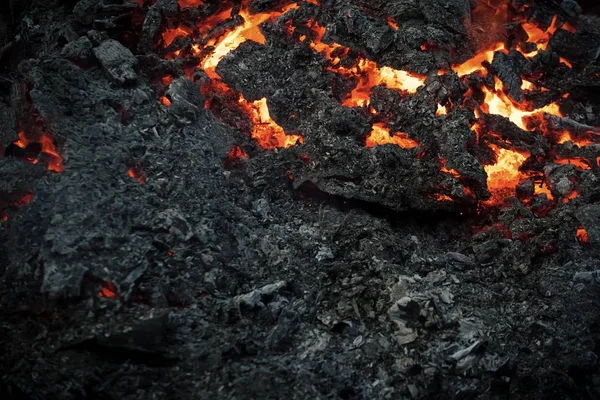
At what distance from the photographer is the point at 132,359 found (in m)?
4.04

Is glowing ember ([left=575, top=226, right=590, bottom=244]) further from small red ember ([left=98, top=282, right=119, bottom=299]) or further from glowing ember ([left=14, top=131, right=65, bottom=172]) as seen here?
glowing ember ([left=14, top=131, right=65, bottom=172])

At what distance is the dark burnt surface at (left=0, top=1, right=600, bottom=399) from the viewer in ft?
13.5

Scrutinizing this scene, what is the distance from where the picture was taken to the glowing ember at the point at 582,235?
5313mm

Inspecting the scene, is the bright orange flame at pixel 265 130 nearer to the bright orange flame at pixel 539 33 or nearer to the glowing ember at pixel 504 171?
the glowing ember at pixel 504 171

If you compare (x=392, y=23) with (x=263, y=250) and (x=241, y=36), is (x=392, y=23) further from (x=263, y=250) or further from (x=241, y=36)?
(x=263, y=250)

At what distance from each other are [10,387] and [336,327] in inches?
107

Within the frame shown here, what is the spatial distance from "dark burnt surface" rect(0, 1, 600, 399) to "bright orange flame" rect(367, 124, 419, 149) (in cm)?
10

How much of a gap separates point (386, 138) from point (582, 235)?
2472mm

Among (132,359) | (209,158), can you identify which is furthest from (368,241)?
(132,359)

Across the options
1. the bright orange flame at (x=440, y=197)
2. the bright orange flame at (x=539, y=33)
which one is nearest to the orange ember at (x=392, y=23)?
the bright orange flame at (x=539, y=33)

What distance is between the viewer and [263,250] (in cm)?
505

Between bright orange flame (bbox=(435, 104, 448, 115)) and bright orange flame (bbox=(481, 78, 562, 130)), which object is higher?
bright orange flame (bbox=(435, 104, 448, 115))

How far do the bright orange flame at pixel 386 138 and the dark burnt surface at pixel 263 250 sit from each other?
10 centimetres

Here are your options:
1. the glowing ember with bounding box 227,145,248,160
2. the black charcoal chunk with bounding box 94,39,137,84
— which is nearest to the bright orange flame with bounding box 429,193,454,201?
the glowing ember with bounding box 227,145,248,160
